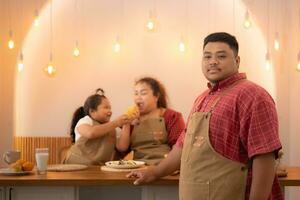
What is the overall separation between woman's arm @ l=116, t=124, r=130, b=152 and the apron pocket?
1.25 m

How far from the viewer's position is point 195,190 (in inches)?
72.3

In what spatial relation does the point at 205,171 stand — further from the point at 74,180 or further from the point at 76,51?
the point at 76,51

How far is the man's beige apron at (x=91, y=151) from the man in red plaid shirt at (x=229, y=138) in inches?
45.2

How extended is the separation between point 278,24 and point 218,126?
3.23m

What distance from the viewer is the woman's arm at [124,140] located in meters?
3.13

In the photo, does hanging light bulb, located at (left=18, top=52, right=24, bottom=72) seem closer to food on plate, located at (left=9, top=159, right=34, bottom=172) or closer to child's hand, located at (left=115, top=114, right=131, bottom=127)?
child's hand, located at (left=115, top=114, right=131, bottom=127)

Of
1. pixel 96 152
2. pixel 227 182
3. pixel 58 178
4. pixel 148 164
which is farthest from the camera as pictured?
pixel 96 152

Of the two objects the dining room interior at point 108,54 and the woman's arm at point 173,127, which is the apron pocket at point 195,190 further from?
the dining room interior at point 108,54

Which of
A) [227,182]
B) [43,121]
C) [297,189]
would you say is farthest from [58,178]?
[297,189]

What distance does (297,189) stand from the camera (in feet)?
14.8

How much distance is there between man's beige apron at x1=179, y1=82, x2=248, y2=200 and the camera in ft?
5.74

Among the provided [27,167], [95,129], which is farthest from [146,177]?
[95,129]

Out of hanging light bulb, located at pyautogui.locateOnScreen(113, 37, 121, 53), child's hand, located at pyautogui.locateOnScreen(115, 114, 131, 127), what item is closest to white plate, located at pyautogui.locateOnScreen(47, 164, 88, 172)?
child's hand, located at pyautogui.locateOnScreen(115, 114, 131, 127)

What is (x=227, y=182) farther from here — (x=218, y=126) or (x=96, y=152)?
→ (x=96, y=152)
